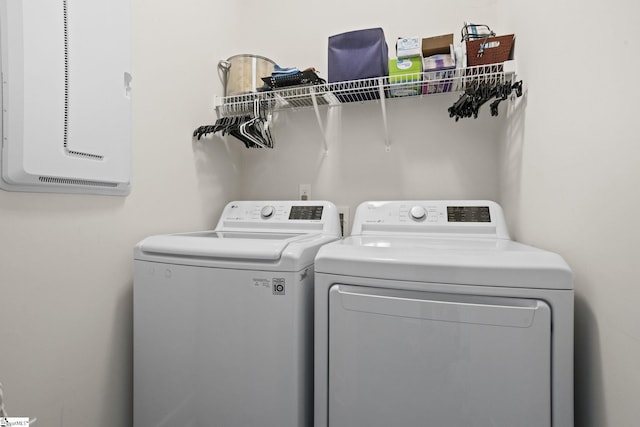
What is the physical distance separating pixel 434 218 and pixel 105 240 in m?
1.32

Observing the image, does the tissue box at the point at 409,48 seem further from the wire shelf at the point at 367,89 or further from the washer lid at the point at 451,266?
the washer lid at the point at 451,266

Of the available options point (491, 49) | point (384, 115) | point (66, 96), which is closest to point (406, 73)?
point (384, 115)

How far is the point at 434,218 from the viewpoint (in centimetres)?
141

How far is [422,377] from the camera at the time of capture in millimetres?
833

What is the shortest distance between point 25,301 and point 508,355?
4.40 feet

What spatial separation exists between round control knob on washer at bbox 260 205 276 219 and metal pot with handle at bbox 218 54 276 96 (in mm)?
616

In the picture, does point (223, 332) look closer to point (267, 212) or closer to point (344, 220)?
point (267, 212)

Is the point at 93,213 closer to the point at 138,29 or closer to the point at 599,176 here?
the point at 138,29

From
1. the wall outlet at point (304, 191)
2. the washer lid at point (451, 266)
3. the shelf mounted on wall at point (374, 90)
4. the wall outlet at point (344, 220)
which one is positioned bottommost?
the washer lid at point (451, 266)

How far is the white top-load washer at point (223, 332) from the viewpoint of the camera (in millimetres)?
961

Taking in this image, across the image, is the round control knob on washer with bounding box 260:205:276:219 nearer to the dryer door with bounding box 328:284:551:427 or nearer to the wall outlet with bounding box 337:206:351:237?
the wall outlet with bounding box 337:206:351:237

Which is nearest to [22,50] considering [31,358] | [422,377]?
[31,358]

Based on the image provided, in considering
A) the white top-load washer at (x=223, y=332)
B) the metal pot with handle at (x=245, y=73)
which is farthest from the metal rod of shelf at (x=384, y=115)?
the white top-load washer at (x=223, y=332)

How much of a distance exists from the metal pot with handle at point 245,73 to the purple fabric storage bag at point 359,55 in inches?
16.9
